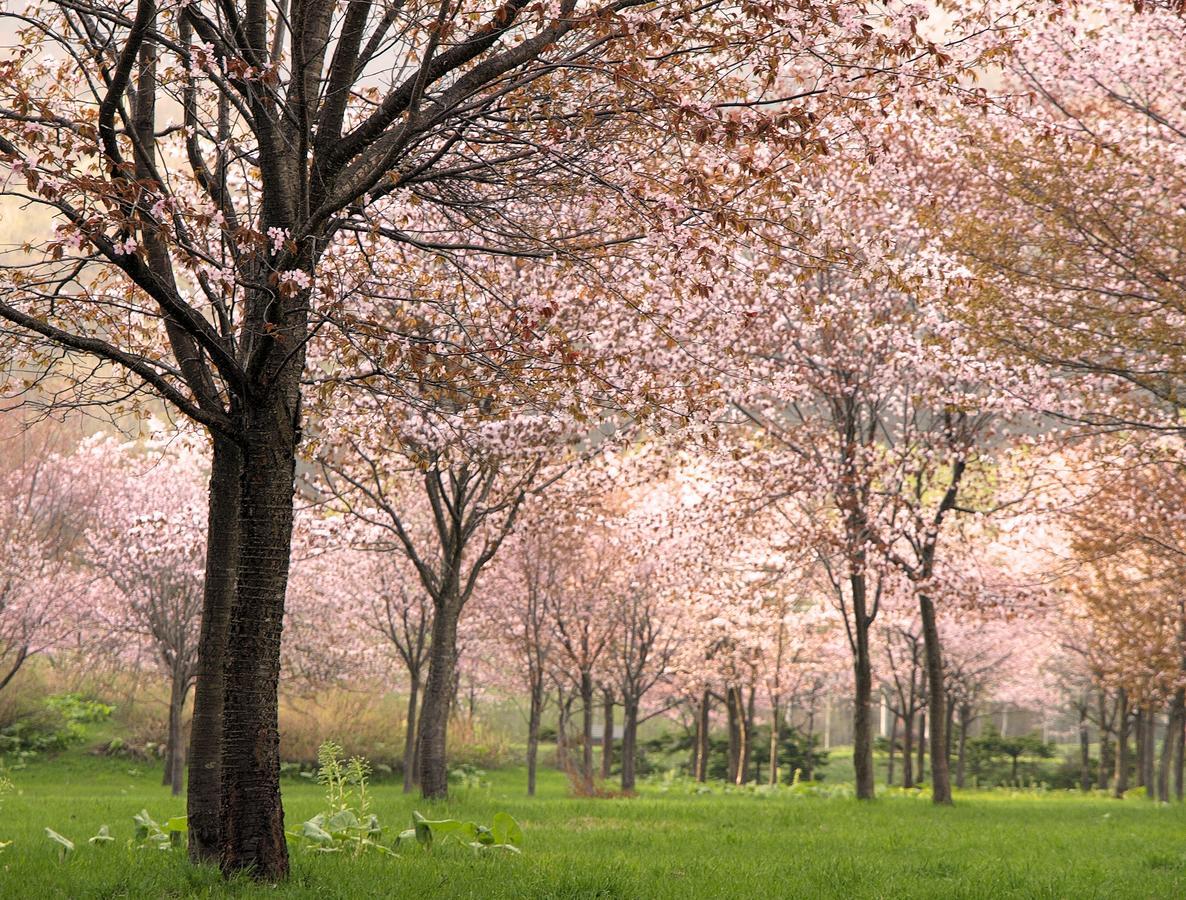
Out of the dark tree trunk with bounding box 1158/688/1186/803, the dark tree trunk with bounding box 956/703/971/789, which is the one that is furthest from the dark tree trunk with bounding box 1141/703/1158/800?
the dark tree trunk with bounding box 956/703/971/789

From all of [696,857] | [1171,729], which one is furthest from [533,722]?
[1171,729]

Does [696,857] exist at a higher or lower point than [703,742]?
higher

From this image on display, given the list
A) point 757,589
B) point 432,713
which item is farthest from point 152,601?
point 757,589

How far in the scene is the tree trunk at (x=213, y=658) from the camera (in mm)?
7164

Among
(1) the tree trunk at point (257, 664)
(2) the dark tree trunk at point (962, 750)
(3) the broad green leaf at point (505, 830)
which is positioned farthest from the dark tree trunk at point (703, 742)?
(1) the tree trunk at point (257, 664)

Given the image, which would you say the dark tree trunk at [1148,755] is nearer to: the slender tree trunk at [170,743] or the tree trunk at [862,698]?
the tree trunk at [862,698]

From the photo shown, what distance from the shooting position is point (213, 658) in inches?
299

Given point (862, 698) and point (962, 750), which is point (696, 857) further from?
point (962, 750)

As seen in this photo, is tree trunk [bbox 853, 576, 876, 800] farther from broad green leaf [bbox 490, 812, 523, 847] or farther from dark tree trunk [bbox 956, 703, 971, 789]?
dark tree trunk [bbox 956, 703, 971, 789]

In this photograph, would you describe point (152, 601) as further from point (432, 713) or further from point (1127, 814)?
point (1127, 814)

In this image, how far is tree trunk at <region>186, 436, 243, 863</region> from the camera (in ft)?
23.5

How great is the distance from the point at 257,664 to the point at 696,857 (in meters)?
4.36

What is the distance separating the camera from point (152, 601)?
20938mm

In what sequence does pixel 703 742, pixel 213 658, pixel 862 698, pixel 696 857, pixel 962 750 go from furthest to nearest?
1. pixel 962 750
2. pixel 703 742
3. pixel 862 698
4. pixel 696 857
5. pixel 213 658
